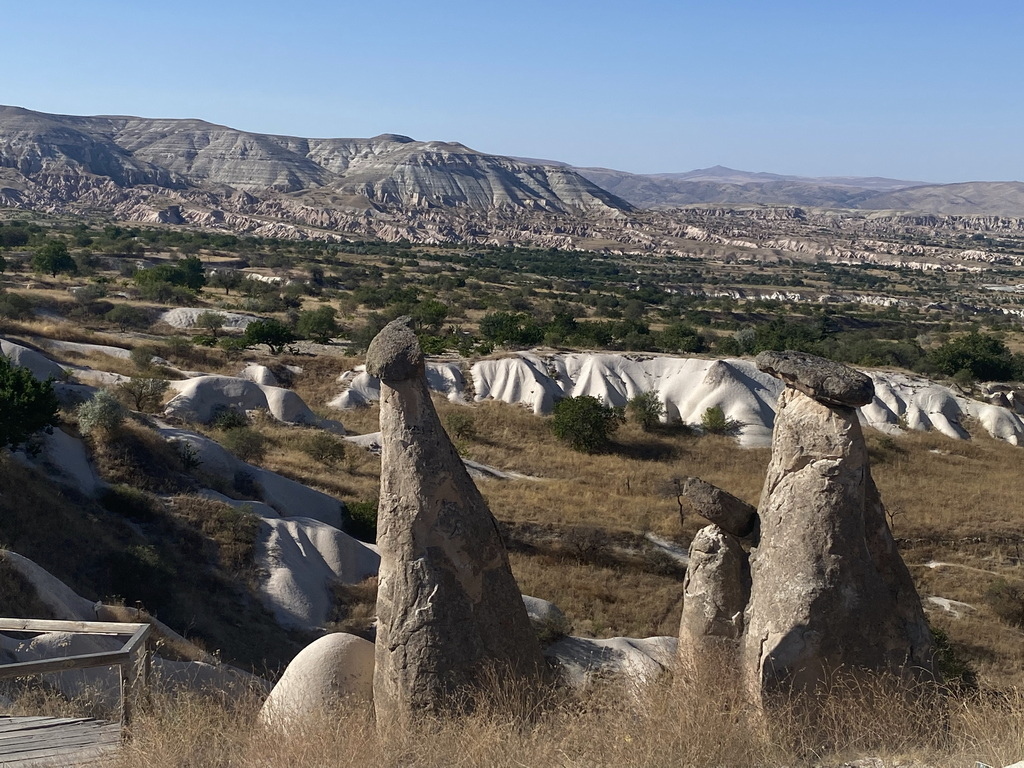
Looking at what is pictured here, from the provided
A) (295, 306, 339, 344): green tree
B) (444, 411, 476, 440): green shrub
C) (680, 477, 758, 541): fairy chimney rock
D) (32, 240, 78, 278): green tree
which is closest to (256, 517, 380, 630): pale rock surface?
(680, 477, 758, 541): fairy chimney rock

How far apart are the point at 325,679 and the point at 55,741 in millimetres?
2118

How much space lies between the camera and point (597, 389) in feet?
115

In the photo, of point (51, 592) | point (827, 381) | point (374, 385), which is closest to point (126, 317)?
point (374, 385)

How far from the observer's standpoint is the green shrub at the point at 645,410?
1278 inches

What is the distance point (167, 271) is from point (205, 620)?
1750 inches

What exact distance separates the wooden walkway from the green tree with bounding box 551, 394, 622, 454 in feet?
76.3

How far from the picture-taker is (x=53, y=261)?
53.9 metres

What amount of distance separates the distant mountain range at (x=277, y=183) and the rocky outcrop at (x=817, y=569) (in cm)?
12215

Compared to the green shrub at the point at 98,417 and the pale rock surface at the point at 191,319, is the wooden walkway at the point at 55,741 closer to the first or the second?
the green shrub at the point at 98,417

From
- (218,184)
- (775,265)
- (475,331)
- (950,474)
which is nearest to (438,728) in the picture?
(950,474)

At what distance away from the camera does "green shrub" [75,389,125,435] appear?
19.2 meters

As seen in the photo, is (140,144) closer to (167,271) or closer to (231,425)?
(167,271)

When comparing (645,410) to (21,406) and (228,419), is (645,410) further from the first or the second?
(21,406)

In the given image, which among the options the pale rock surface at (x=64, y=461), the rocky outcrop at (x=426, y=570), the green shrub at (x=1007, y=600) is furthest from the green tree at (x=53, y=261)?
the rocky outcrop at (x=426, y=570)
